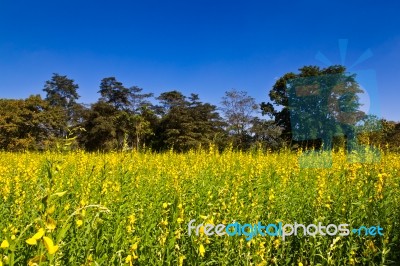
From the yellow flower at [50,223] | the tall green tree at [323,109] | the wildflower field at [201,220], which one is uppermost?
the tall green tree at [323,109]

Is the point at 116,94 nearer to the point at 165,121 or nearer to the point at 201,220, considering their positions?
the point at 165,121

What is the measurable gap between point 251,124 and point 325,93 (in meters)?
10.5

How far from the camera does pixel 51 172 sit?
1435 mm

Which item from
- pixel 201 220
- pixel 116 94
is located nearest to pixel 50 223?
pixel 201 220

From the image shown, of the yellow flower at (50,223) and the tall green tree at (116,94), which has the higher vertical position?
the tall green tree at (116,94)

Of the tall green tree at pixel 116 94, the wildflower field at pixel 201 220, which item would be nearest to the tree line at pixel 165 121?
the tall green tree at pixel 116 94

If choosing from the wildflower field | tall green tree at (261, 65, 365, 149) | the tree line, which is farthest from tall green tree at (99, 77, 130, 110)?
the wildflower field

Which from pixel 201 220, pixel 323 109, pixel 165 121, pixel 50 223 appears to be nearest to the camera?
pixel 50 223

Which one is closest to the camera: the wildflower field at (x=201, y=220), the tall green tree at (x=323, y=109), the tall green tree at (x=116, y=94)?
the wildflower field at (x=201, y=220)

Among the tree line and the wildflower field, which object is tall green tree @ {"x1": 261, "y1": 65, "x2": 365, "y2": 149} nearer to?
the tree line

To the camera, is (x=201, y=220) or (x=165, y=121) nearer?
(x=201, y=220)

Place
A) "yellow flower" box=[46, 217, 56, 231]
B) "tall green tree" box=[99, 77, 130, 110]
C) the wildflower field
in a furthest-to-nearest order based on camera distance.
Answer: "tall green tree" box=[99, 77, 130, 110] → the wildflower field → "yellow flower" box=[46, 217, 56, 231]

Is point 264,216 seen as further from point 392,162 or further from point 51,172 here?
point 392,162

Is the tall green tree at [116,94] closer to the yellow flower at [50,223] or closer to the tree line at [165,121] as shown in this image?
the tree line at [165,121]
